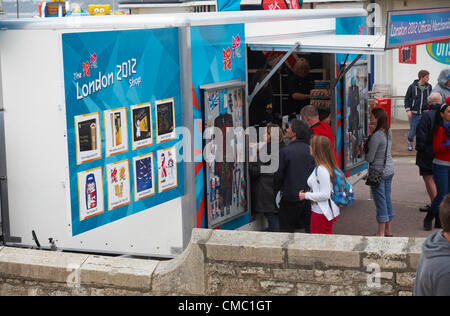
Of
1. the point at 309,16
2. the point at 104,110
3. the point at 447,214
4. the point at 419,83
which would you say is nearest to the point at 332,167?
the point at 104,110

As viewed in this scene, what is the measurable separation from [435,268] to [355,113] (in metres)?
7.53

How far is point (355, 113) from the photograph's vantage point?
445 inches

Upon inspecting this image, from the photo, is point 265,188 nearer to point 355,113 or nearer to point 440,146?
point 440,146

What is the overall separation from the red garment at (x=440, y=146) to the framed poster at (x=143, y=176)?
3.98 metres

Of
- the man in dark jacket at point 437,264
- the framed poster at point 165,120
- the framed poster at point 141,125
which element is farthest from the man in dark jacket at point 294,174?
the man in dark jacket at point 437,264

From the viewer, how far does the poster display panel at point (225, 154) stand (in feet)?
25.7

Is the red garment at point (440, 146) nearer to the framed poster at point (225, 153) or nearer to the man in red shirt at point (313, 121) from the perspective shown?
the man in red shirt at point (313, 121)

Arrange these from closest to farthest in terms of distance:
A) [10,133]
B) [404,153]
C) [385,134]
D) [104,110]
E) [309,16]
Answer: [104,110]
[10,133]
[385,134]
[309,16]
[404,153]

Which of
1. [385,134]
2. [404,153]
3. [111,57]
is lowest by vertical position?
[404,153]

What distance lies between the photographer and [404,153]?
16.0m

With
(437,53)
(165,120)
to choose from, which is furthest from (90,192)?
(437,53)

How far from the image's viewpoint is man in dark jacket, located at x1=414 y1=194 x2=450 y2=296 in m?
3.89

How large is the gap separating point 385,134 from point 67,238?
396 centimetres
